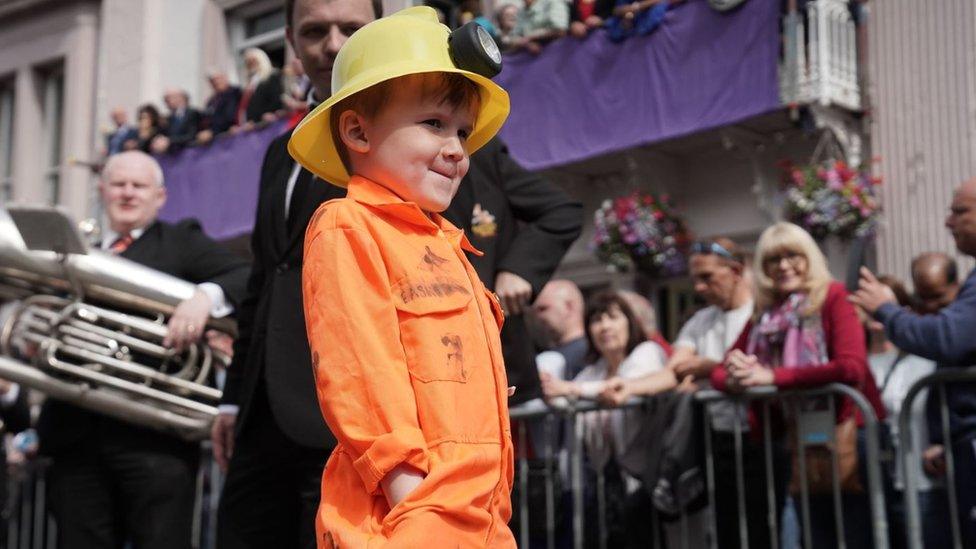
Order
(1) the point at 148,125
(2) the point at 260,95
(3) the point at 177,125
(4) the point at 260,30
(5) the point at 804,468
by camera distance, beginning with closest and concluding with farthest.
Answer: (5) the point at 804,468 < (2) the point at 260,95 < (3) the point at 177,125 < (1) the point at 148,125 < (4) the point at 260,30

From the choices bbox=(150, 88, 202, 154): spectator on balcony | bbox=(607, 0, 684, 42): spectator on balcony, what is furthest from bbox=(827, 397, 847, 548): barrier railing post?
bbox=(150, 88, 202, 154): spectator on balcony

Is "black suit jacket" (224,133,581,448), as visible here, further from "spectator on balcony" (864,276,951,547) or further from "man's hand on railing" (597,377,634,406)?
"spectator on balcony" (864,276,951,547)

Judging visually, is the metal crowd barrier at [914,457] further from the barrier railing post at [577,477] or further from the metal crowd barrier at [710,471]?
the barrier railing post at [577,477]

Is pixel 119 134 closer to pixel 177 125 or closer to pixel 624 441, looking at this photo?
pixel 177 125

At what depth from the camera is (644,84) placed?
1184 cm

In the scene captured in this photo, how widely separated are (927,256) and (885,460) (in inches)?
43.9

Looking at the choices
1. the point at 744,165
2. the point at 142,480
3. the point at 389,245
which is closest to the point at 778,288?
the point at 142,480

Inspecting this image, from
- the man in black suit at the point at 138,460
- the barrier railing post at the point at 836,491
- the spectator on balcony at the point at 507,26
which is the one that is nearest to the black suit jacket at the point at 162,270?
the man in black suit at the point at 138,460

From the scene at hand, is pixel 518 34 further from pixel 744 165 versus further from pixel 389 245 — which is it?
pixel 389 245

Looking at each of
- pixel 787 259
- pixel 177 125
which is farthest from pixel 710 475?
pixel 177 125

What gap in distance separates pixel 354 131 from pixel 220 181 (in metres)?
13.7

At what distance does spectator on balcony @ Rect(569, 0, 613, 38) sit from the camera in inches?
482

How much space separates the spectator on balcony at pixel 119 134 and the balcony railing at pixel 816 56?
31.4 feet

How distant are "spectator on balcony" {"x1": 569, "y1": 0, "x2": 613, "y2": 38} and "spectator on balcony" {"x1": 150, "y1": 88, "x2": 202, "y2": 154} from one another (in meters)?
6.00
